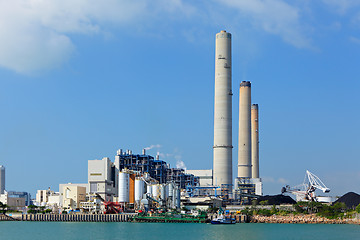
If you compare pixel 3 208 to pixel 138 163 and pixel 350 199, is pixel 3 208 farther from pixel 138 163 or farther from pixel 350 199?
pixel 350 199

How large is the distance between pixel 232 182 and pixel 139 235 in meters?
66.6

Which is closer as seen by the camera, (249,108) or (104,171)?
(104,171)

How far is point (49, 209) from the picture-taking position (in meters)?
143


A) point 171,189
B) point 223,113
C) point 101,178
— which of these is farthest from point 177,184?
point 223,113

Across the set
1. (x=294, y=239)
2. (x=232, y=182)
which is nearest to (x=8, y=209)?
(x=232, y=182)

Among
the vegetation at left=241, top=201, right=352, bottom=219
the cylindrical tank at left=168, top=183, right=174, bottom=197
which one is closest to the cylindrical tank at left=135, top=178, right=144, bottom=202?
the cylindrical tank at left=168, top=183, right=174, bottom=197

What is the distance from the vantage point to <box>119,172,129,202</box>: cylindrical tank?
443ft

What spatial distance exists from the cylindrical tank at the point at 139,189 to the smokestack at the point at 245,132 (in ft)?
102

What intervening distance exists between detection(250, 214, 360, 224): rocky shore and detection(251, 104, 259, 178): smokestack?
1581 inches

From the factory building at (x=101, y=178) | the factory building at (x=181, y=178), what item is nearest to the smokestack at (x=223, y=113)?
the factory building at (x=181, y=178)

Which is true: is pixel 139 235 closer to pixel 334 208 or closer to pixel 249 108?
pixel 334 208

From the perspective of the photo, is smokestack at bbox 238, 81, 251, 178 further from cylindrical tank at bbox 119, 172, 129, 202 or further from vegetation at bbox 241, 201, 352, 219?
cylindrical tank at bbox 119, 172, 129, 202

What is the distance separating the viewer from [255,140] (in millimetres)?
165750

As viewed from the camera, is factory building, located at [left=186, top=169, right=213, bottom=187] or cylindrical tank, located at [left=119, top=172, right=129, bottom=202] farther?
factory building, located at [left=186, top=169, right=213, bottom=187]
